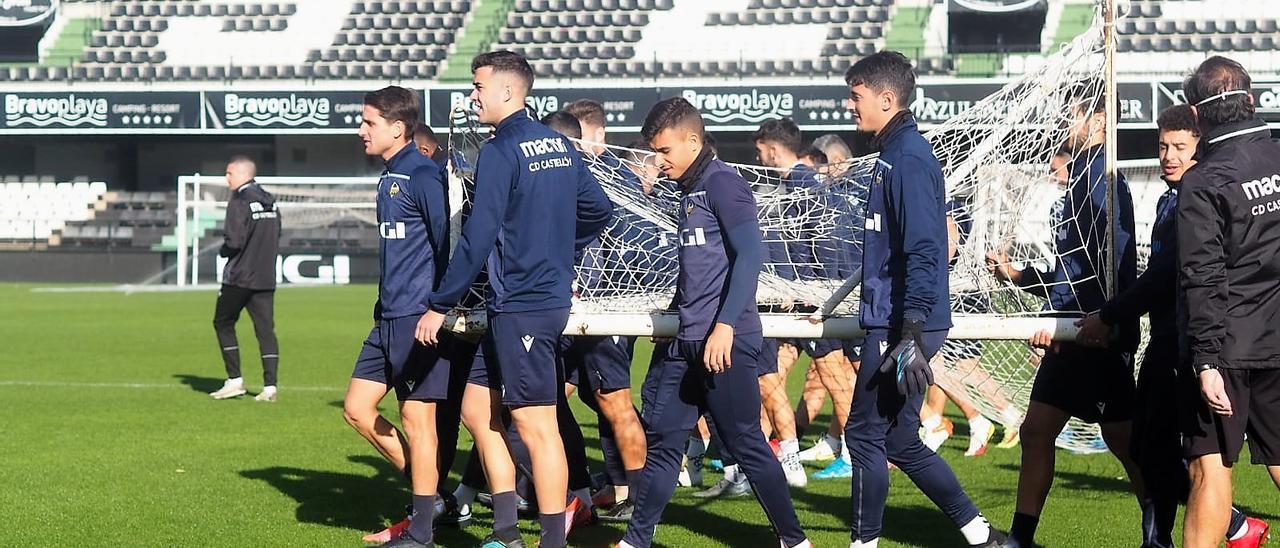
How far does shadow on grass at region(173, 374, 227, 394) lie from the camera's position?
12144 mm

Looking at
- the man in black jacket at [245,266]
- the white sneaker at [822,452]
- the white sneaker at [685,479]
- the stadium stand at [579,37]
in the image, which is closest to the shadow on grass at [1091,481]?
the white sneaker at [822,452]

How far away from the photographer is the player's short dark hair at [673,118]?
5320 mm

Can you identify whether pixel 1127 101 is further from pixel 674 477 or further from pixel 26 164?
pixel 26 164

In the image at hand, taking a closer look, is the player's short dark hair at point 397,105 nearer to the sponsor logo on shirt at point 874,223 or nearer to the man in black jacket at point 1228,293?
the sponsor logo on shirt at point 874,223

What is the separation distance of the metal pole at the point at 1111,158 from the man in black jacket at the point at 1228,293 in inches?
28.0

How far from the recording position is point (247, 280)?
38.3ft

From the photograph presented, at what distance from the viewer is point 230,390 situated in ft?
38.1

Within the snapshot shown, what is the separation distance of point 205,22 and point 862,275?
33.9 metres

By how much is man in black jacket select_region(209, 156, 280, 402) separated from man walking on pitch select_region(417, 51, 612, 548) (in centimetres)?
674

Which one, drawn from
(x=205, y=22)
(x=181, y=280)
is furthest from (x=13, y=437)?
(x=205, y=22)

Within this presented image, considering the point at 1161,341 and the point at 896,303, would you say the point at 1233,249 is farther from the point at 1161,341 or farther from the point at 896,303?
the point at 896,303

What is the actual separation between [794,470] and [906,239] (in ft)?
9.20

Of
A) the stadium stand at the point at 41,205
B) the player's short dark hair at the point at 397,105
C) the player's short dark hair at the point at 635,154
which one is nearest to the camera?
the player's short dark hair at the point at 397,105

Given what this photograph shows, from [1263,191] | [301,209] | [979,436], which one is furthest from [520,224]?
[301,209]
